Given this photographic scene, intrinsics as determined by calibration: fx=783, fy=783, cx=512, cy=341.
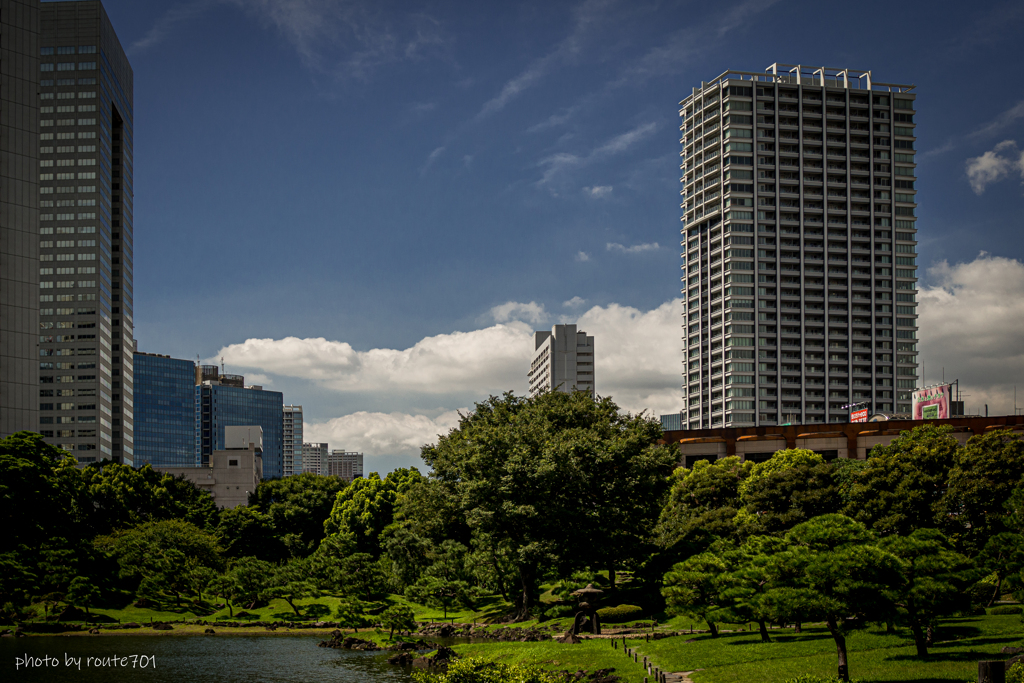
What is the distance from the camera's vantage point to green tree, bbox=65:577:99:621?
56312 mm

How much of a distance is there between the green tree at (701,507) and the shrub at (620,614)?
5122 mm

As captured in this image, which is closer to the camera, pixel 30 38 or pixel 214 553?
pixel 214 553

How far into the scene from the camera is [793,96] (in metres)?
167

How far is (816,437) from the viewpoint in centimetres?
8625

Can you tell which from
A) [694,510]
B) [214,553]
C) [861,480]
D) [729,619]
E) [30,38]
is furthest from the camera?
[30,38]

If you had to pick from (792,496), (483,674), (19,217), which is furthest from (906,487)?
(19,217)

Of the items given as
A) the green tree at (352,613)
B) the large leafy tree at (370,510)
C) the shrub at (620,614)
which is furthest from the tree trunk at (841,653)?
the large leafy tree at (370,510)

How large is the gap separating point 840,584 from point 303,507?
2902 inches

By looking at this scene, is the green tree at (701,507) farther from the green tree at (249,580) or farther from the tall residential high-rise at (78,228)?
the tall residential high-rise at (78,228)

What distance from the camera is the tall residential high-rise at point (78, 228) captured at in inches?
6063

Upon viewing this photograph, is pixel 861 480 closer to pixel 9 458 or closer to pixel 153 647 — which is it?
pixel 153 647

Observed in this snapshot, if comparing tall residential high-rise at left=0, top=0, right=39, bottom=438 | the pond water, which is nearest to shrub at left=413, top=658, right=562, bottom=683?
the pond water

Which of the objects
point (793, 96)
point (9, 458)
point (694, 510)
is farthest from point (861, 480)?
point (793, 96)

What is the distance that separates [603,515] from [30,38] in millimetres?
133387
